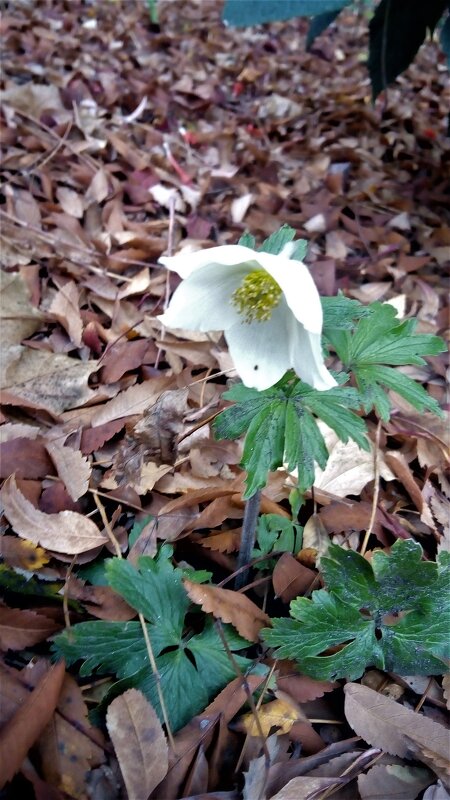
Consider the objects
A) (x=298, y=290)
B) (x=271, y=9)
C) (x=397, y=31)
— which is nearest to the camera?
(x=298, y=290)

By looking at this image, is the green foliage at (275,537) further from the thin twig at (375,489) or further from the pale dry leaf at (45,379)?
the pale dry leaf at (45,379)

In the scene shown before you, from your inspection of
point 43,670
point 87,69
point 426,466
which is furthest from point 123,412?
point 87,69

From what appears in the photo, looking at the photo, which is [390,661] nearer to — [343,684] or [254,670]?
[343,684]

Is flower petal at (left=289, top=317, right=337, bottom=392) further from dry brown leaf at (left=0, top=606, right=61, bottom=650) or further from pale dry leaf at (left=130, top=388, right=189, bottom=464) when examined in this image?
dry brown leaf at (left=0, top=606, right=61, bottom=650)

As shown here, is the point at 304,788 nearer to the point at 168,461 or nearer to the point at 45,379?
the point at 168,461

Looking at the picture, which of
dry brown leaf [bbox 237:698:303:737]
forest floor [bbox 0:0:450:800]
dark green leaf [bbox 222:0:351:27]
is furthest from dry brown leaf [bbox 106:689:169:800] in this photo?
dark green leaf [bbox 222:0:351:27]

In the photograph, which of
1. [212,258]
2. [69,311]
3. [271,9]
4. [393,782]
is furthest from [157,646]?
[271,9]
